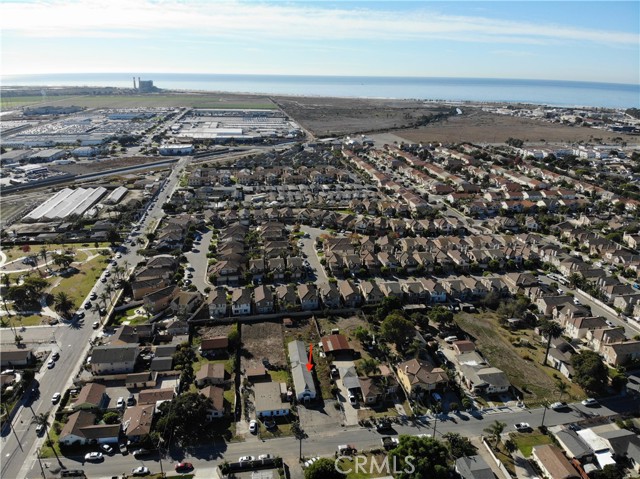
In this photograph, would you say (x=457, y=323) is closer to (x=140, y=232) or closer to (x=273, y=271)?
(x=273, y=271)

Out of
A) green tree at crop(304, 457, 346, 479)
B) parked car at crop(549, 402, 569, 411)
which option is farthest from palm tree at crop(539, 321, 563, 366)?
green tree at crop(304, 457, 346, 479)

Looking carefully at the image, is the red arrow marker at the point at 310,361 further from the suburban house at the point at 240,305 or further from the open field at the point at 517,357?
the open field at the point at 517,357

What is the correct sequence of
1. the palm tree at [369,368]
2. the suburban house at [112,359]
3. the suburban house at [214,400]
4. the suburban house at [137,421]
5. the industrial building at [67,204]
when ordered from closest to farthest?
the suburban house at [137,421] → the suburban house at [214,400] → the suburban house at [112,359] → the palm tree at [369,368] → the industrial building at [67,204]

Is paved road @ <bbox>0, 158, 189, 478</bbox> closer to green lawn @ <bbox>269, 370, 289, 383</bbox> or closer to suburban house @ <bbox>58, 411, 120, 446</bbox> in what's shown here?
suburban house @ <bbox>58, 411, 120, 446</bbox>

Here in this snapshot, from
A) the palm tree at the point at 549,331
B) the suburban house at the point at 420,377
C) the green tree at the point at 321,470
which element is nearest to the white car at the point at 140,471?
the green tree at the point at 321,470

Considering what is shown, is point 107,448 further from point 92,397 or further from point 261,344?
point 261,344

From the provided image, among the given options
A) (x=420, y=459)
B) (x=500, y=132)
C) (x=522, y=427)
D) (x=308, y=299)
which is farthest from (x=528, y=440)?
(x=500, y=132)
